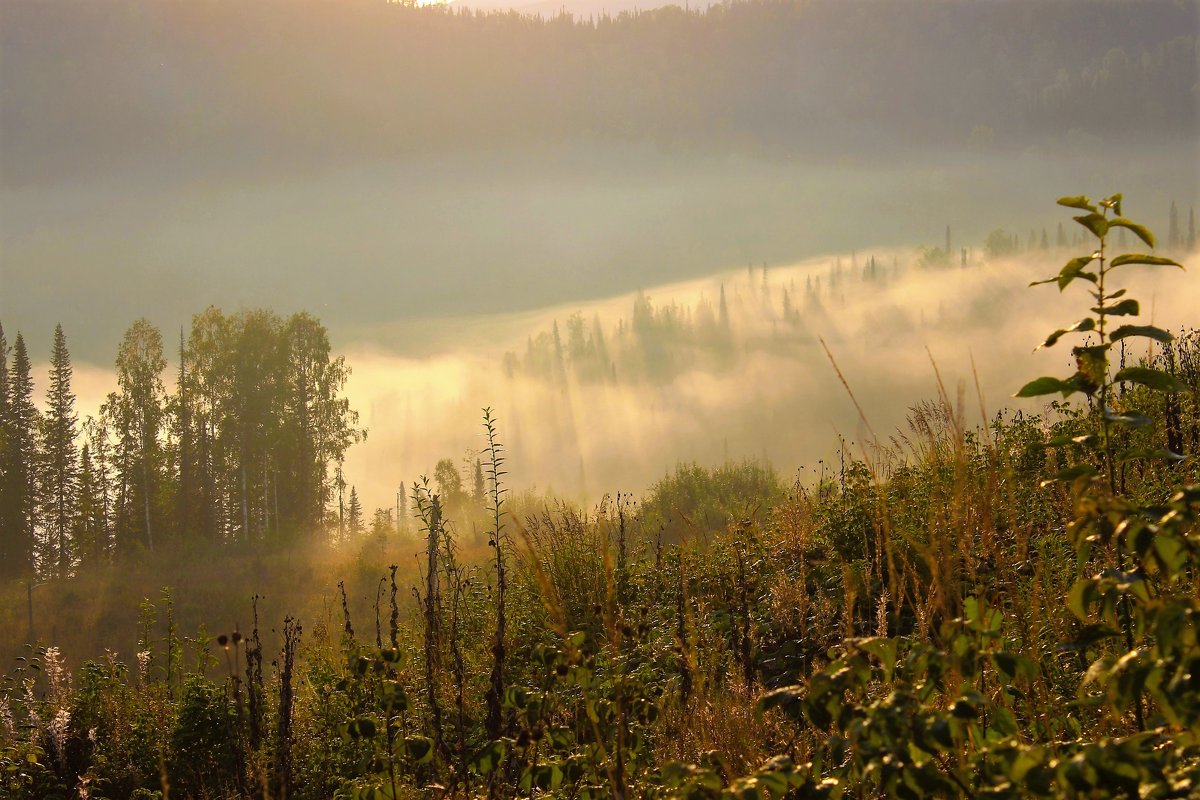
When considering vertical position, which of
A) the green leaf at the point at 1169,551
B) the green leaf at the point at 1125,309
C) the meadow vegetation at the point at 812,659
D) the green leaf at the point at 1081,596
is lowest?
the meadow vegetation at the point at 812,659

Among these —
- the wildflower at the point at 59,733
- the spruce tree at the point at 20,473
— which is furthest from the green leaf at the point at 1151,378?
the spruce tree at the point at 20,473

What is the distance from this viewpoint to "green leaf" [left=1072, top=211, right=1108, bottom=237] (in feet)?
7.27

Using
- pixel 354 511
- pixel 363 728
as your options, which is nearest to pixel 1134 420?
pixel 363 728

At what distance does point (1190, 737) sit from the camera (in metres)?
1.71

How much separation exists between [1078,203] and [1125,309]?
1.05 ft

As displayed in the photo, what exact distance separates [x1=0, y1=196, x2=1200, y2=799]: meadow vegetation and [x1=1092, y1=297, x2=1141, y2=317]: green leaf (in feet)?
0.04

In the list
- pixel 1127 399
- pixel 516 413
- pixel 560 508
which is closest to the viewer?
pixel 1127 399

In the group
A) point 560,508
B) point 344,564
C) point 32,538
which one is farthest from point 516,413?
point 560,508

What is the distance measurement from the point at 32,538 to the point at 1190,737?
5452 cm

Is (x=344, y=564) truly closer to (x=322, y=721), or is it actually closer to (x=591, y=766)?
(x=322, y=721)

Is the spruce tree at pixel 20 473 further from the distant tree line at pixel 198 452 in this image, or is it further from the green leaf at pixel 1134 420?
the green leaf at pixel 1134 420

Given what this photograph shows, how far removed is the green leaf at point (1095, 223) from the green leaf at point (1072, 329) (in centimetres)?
22

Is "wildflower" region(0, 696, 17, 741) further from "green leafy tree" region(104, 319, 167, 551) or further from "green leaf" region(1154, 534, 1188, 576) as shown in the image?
"green leafy tree" region(104, 319, 167, 551)

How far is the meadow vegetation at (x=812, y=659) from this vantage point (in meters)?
1.75
